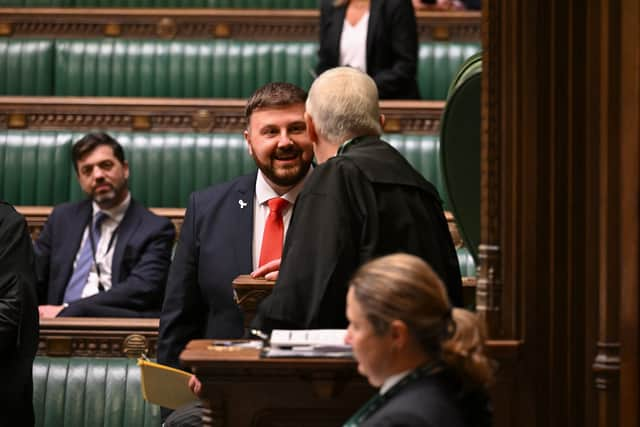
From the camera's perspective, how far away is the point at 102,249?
17.2ft

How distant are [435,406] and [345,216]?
2.98 feet

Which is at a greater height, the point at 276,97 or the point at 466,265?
the point at 276,97

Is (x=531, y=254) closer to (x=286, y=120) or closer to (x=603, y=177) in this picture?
(x=603, y=177)

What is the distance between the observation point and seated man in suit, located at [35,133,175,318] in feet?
16.4

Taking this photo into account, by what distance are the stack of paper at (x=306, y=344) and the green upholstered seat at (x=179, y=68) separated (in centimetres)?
434

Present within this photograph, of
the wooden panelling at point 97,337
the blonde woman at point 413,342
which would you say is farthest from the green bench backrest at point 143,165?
the blonde woman at point 413,342

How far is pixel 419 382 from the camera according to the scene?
2.03 meters

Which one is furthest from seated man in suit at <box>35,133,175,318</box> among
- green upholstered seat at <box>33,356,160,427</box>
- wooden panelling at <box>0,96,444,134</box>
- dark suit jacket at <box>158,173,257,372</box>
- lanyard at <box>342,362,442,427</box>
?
lanyard at <box>342,362,442,427</box>

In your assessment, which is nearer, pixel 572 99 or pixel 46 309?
pixel 572 99

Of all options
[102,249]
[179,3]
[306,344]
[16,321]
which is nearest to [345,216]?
[306,344]

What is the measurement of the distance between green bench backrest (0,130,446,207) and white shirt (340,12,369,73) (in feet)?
2.49

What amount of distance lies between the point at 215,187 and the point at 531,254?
1.33 meters

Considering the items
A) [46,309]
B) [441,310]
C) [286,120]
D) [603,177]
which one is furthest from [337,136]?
[46,309]

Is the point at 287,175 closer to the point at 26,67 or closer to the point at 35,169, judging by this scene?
the point at 35,169
